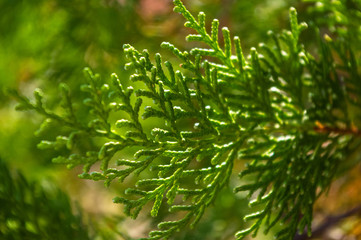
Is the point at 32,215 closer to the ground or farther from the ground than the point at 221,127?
farther from the ground

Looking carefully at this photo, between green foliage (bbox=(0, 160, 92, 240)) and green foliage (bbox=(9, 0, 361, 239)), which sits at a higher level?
green foliage (bbox=(0, 160, 92, 240))

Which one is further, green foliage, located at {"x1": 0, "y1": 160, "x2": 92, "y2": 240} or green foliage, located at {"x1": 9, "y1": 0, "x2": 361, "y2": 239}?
green foliage, located at {"x1": 0, "y1": 160, "x2": 92, "y2": 240}

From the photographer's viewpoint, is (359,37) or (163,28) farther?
(163,28)

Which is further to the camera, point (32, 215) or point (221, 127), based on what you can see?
point (32, 215)

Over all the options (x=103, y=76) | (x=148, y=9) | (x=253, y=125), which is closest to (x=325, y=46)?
(x=253, y=125)

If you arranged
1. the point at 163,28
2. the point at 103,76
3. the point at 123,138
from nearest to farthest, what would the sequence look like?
the point at 123,138
the point at 103,76
the point at 163,28

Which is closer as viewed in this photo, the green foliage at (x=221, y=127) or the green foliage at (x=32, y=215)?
the green foliage at (x=221, y=127)

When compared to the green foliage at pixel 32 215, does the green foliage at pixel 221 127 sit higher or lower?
lower

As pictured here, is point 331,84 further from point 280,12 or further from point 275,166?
point 280,12
